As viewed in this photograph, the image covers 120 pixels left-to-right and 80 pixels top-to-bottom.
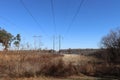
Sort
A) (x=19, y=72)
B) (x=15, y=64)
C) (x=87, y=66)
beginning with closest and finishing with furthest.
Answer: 1. (x=19, y=72)
2. (x=15, y=64)
3. (x=87, y=66)

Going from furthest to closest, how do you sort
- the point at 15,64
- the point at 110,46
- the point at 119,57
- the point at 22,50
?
1. the point at 110,46
2. the point at 119,57
3. the point at 22,50
4. the point at 15,64

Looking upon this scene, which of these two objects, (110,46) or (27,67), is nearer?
(27,67)

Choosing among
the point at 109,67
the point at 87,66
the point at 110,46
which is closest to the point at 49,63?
the point at 87,66

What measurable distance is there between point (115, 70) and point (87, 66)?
3.07 m

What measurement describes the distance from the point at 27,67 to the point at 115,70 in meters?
9.50

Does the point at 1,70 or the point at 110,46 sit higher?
the point at 110,46

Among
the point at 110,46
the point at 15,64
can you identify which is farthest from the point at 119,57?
the point at 15,64

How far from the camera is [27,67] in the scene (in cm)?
2012

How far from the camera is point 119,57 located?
1577 inches

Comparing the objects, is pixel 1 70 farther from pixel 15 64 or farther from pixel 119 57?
pixel 119 57

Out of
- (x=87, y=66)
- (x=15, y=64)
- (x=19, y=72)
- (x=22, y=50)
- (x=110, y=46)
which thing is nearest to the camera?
(x=19, y=72)

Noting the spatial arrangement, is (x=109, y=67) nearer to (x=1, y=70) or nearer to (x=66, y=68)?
(x=66, y=68)

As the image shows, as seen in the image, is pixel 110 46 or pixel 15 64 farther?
pixel 110 46

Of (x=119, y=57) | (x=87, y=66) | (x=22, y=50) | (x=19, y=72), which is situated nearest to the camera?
(x=19, y=72)
